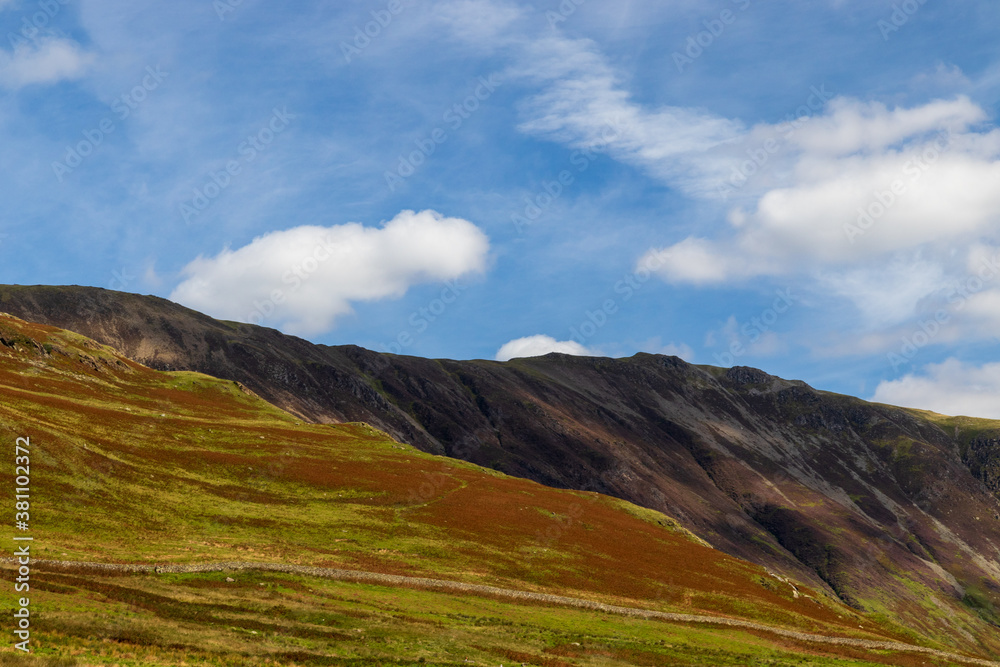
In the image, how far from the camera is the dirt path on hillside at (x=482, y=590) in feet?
192

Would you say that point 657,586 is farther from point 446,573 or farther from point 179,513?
point 179,513

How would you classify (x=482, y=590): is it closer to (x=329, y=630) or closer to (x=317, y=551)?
(x=317, y=551)

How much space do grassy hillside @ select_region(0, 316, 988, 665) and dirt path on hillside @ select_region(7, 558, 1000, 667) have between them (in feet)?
5.90

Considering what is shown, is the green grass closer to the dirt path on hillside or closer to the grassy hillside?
the grassy hillside

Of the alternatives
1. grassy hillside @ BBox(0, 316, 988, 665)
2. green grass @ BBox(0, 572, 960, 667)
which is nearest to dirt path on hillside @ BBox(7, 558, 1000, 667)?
green grass @ BBox(0, 572, 960, 667)

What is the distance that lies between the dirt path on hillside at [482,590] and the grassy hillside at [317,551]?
5.90ft

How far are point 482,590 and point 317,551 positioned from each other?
18.8 meters

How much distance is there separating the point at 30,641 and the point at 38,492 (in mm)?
42892

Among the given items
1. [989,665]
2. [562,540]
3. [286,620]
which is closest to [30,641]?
[286,620]

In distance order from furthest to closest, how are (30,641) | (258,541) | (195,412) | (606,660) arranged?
(195,412)
(258,541)
(606,660)
(30,641)

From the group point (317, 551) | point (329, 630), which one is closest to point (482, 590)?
point (317, 551)

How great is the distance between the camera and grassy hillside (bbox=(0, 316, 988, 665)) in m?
48.2

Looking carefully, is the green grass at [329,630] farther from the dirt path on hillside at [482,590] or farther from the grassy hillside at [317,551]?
the dirt path on hillside at [482,590]

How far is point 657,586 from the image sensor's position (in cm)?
8956
